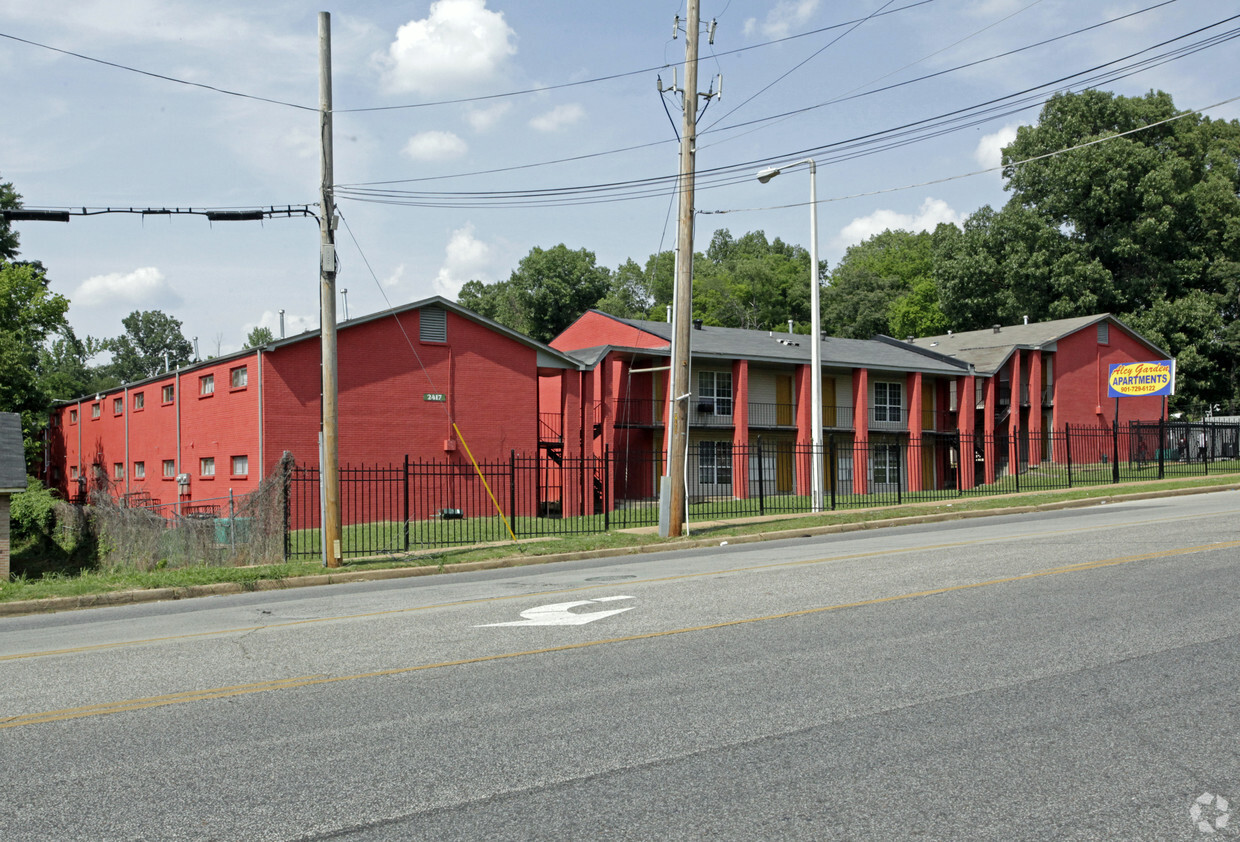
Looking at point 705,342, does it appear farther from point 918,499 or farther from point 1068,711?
point 1068,711

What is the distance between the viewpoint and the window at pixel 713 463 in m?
40.6

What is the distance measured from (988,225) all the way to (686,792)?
61.8 meters

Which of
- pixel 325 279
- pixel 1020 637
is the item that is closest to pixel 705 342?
pixel 325 279

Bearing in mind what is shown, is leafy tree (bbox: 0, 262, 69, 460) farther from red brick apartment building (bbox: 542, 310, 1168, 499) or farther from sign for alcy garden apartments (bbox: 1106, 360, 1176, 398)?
sign for alcy garden apartments (bbox: 1106, 360, 1176, 398)

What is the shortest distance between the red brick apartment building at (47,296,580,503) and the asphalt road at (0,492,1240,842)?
60.0ft

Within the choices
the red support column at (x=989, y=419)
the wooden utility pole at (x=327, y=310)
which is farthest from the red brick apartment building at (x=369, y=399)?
the red support column at (x=989, y=419)

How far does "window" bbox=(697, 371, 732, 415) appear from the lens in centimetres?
4075

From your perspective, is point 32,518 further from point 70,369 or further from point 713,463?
point 70,369

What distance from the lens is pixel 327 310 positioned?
1703 centimetres

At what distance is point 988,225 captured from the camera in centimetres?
6100

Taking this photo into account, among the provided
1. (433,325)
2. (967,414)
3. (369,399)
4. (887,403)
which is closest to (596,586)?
(369,399)

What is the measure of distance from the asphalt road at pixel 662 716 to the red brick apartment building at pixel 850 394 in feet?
84.9

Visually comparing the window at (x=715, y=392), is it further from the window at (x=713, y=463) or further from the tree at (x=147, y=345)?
the tree at (x=147, y=345)

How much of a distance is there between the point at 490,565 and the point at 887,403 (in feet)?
103
